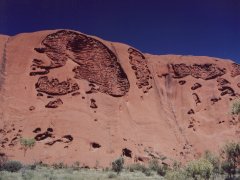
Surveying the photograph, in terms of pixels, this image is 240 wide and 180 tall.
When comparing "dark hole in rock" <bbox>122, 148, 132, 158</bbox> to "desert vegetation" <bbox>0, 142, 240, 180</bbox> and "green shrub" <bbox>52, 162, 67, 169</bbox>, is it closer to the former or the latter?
"desert vegetation" <bbox>0, 142, 240, 180</bbox>

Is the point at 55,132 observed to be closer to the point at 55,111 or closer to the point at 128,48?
the point at 55,111

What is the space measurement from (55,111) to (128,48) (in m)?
19.5

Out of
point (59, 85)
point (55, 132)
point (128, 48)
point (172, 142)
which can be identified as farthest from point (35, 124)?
point (128, 48)

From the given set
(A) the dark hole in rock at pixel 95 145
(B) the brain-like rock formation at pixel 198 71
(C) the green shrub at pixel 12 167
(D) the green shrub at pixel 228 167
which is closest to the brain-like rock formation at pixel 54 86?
(A) the dark hole in rock at pixel 95 145

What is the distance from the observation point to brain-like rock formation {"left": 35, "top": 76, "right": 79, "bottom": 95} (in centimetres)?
4759

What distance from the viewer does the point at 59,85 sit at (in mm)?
48312

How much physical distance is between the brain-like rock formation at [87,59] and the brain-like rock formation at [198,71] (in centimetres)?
1152

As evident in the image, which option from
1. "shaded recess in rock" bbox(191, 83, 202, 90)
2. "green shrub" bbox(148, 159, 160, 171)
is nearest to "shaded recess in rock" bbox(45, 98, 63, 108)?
"green shrub" bbox(148, 159, 160, 171)

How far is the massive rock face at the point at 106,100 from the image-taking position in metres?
41.6

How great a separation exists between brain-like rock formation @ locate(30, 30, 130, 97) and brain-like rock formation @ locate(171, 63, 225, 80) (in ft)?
37.8

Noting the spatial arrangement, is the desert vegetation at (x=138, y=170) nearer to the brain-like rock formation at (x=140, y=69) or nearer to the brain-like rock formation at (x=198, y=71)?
the brain-like rock formation at (x=140, y=69)

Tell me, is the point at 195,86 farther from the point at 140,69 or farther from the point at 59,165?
the point at 59,165

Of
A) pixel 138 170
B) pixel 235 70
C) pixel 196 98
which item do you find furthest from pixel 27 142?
pixel 235 70

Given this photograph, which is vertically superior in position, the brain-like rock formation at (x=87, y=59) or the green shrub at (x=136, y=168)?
the brain-like rock formation at (x=87, y=59)
